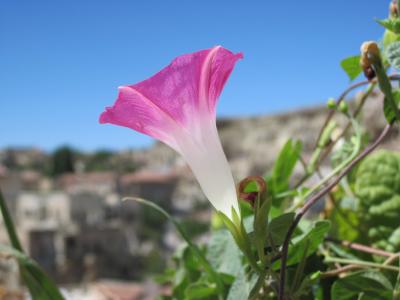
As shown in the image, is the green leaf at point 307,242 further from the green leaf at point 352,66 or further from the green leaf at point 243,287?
the green leaf at point 352,66

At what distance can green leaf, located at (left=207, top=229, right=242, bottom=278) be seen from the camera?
0.33 m

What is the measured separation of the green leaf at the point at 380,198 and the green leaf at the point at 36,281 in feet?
0.77

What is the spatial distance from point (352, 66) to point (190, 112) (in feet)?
0.49

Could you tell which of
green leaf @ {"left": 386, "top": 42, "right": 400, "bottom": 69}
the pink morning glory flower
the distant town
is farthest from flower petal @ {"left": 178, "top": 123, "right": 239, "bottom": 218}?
Result: the distant town

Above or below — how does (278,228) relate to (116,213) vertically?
above

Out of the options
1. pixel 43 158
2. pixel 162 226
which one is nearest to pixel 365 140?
pixel 162 226

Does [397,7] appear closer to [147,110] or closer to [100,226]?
[147,110]

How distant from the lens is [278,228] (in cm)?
23

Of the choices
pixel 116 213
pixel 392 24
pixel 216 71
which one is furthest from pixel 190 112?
pixel 116 213

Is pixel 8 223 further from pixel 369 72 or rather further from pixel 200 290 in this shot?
pixel 369 72

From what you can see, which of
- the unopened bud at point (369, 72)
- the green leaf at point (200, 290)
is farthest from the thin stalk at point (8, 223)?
the unopened bud at point (369, 72)

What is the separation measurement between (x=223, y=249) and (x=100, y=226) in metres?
13.1

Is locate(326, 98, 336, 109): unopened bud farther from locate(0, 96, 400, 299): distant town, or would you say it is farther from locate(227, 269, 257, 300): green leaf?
locate(0, 96, 400, 299): distant town

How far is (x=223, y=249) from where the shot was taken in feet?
1.17
